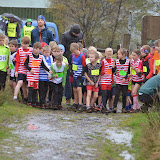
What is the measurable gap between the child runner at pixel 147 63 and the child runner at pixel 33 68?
91.9 inches

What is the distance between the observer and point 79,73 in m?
10.7

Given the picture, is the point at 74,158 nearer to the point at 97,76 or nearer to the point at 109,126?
the point at 109,126

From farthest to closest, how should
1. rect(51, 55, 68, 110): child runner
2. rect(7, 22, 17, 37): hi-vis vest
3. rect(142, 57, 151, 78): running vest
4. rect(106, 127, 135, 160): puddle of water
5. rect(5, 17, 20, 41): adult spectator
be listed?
rect(7, 22, 17, 37): hi-vis vest → rect(5, 17, 20, 41): adult spectator → rect(142, 57, 151, 78): running vest → rect(51, 55, 68, 110): child runner → rect(106, 127, 135, 160): puddle of water

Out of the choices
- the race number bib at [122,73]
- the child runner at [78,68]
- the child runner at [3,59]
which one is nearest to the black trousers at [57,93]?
the child runner at [78,68]

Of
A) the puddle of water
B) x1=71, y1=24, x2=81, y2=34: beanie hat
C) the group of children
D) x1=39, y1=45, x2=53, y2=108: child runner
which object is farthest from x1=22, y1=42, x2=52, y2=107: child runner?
the puddle of water

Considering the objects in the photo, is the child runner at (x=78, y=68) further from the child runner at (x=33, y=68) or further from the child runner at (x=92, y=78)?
the child runner at (x=33, y=68)

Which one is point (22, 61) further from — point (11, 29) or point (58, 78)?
point (11, 29)

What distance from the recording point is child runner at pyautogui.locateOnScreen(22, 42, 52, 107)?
10.6m

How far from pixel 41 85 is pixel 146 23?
12.6ft

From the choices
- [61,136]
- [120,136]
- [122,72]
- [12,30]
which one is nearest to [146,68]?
[122,72]

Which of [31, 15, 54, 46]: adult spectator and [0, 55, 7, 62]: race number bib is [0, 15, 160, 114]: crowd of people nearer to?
[0, 55, 7, 62]: race number bib

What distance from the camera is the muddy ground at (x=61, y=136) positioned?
6043mm

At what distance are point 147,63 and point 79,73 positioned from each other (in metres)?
1.85

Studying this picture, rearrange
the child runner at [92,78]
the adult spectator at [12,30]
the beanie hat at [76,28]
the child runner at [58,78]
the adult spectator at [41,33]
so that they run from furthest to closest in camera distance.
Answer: the adult spectator at [12,30]
the adult spectator at [41,33]
the beanie hat at [76,28]
the child runner at [58,78]
the child runner at [92,78]
